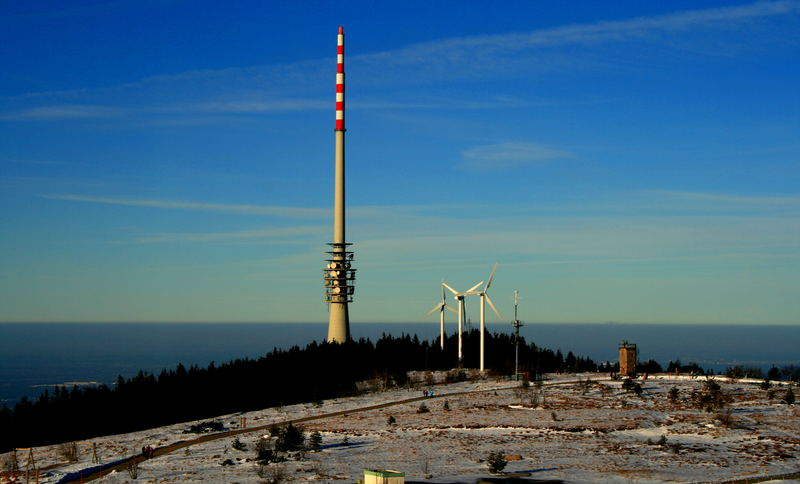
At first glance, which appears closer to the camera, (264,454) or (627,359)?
(264,454)

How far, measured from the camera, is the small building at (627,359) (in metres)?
91.2

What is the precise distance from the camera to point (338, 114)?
13012 centimetres

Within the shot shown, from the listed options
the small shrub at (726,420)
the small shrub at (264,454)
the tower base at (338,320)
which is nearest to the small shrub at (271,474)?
the small shrub at (264,454)

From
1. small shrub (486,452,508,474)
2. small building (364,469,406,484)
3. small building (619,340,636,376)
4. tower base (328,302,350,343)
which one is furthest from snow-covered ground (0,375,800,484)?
tower base (328,302,350,343)

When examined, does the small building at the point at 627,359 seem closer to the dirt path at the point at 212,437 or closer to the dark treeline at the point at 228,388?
the dirt path at the point at 212,437

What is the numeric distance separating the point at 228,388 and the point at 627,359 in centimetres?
4790

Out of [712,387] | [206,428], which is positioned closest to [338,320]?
[206,428]

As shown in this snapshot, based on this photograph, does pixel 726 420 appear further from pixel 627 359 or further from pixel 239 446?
pixel 627 359

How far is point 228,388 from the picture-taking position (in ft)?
307

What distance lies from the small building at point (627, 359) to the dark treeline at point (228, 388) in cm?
1068

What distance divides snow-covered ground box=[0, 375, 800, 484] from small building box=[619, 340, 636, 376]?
38.7ft

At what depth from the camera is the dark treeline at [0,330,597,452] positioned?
83188 millimetres

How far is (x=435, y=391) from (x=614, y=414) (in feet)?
84.9

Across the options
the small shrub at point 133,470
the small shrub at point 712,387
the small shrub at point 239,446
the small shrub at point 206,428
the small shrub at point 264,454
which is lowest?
the small shrub at point 206,428
